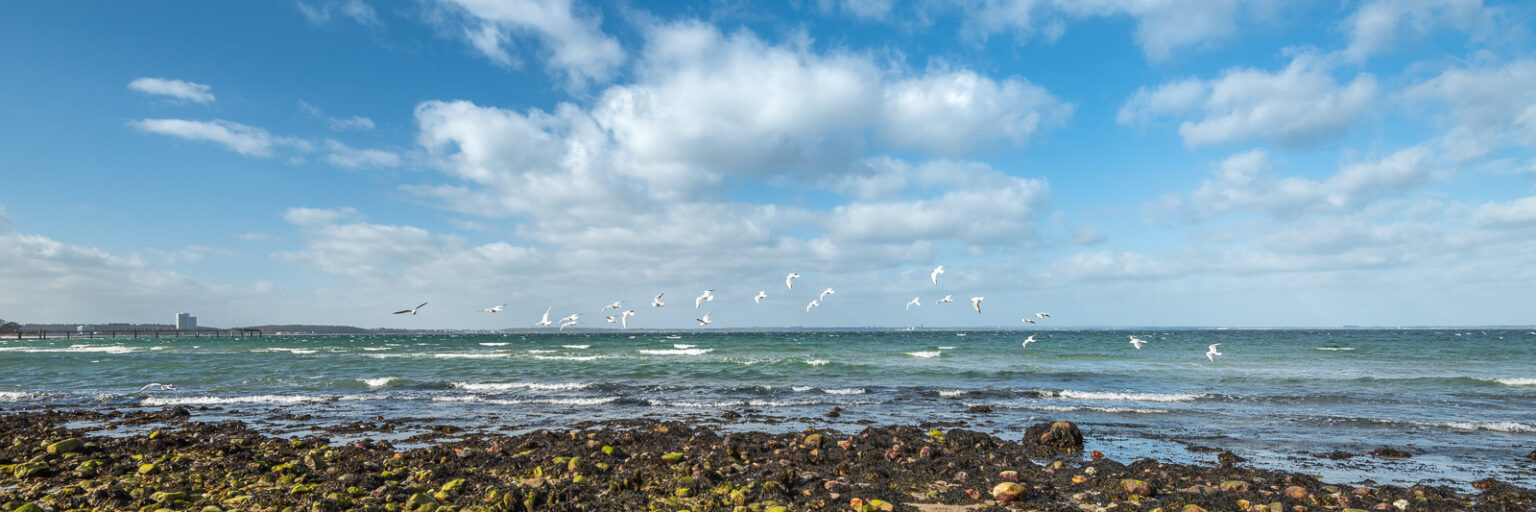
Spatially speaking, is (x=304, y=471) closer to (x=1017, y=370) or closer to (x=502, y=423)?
(x=502, y=423)

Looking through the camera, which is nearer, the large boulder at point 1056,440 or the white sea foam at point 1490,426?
the large boulder at point 1056,440

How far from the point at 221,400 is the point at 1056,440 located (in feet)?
69.1

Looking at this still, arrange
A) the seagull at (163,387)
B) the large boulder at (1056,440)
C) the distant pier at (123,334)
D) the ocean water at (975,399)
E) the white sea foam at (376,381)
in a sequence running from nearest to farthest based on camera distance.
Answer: the large boulder at (1056,440) < the ocean water at (975,399) < the seagull at (163,387) < the white sea foam at (376,381) < the distant pier at (123,334)

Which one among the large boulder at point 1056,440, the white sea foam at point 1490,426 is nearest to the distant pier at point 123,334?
the large boulder at point 1056,440

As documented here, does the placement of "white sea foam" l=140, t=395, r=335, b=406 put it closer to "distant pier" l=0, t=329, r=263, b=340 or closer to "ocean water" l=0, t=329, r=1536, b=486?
"ocean water" l=0, t=329, r=1536, b=486

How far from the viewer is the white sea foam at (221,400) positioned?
18.7 meters

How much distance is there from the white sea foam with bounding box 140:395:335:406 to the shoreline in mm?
6763

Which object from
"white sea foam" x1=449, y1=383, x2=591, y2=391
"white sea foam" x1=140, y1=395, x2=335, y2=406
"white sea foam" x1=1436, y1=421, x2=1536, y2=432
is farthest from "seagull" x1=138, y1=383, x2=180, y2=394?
"white sea foam" x1=1436, y1=421, x2=1536, y2=432

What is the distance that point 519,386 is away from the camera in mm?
23703

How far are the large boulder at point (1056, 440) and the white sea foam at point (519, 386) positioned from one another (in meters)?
15.2

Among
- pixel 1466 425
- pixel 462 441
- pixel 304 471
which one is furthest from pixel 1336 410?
pixel 304 471

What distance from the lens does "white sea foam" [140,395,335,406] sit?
18734mm

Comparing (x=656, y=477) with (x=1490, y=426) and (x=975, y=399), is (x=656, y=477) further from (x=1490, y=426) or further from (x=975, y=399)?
(x=1490, y=426)

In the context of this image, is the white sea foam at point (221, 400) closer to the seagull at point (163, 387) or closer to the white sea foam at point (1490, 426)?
the seagull at point (163, 387)
